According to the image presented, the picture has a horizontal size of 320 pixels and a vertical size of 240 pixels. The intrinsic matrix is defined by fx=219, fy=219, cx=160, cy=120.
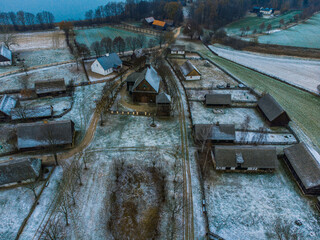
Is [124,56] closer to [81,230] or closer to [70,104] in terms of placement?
[70,104]

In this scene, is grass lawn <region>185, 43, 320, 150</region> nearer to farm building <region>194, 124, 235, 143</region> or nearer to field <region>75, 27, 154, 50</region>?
farm building <region>194, 124, 235, 143</region>

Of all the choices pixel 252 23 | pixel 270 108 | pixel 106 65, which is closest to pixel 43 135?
pixel 106 65

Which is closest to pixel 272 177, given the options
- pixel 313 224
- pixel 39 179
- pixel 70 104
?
pixel 313 224

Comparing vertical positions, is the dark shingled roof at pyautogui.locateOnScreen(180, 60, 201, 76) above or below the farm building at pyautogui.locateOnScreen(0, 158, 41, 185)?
above

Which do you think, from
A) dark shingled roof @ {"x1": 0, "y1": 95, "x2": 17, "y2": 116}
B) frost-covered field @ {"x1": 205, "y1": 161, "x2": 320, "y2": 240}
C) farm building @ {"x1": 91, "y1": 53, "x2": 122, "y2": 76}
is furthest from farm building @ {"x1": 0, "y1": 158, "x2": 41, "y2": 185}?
farm building @ {"x1": 91, "y1": 53, "x2": 122, "y2": 76}

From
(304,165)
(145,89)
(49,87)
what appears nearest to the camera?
(304,165)

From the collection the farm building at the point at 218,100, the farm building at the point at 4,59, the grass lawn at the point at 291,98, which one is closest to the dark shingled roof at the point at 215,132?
the farm building at the point at 218,100

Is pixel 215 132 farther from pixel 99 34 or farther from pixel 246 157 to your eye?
pixel 99 34
